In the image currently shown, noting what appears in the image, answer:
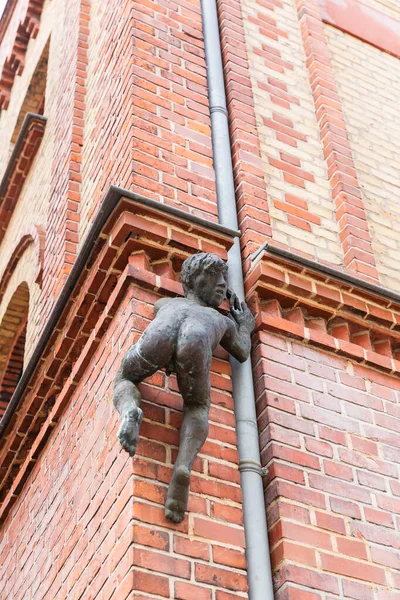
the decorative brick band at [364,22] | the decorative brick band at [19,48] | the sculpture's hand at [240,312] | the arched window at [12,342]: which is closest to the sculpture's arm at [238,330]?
the sculpture's hand at [240,312]

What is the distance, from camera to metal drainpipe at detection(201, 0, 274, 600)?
3701mm

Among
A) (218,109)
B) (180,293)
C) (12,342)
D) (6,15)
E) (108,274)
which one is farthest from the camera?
(6,15)

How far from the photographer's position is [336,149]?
598 centimetres

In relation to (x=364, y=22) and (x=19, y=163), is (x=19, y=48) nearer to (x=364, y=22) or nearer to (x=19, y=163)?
(x=19, y=163)

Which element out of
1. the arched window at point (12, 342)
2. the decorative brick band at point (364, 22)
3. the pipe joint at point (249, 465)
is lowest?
the pipe joint at point (249, 465)

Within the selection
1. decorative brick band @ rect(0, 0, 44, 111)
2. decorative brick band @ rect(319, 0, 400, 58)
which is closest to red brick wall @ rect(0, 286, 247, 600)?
decorative brick band @ rect(319, 0, 400, 58)

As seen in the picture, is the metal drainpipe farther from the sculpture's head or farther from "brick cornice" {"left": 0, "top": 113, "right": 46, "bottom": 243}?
"brick cornice" {"left": 0, "top": 113, "right": 46, "bottom": 243}

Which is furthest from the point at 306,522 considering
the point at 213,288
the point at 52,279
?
the point at 52,279

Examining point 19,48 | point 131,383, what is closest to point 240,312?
point 131,383

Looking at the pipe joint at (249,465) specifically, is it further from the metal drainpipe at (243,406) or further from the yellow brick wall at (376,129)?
the yellow brick wall at (376,129)

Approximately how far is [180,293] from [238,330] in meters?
0.33

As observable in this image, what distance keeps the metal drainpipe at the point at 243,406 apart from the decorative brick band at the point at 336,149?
2.52 feet

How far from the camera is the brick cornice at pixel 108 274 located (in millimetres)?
4434

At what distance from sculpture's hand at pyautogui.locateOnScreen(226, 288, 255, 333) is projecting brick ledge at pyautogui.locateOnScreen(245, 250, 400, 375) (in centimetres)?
8
